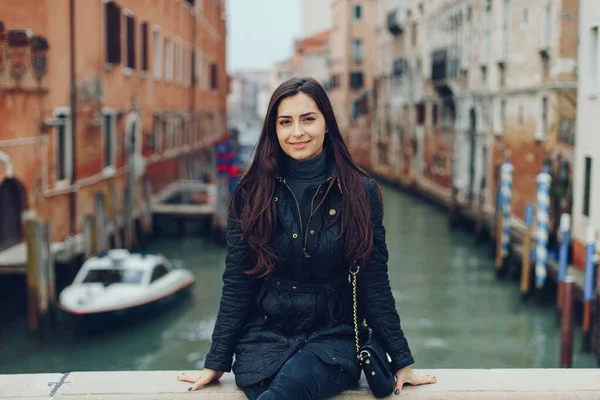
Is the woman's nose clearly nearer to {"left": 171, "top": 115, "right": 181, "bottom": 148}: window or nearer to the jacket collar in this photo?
the jacket collar

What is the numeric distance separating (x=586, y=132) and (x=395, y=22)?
17.4 m

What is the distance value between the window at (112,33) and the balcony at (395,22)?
14.7 meters

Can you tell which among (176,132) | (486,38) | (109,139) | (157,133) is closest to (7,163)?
(109,139)

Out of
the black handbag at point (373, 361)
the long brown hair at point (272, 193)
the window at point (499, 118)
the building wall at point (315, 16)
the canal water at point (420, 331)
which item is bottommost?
the canal water at point (420, 331)

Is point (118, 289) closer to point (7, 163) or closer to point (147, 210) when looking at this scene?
point (7, 163)

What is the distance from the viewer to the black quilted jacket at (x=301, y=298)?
2.23 meters

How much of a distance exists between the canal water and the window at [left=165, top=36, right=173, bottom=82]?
5.95 metres

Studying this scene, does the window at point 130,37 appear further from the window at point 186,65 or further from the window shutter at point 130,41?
the window at point 186,65

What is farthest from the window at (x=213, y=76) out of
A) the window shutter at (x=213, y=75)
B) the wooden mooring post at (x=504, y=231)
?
the wooden mooring post at (x=504, y=231)

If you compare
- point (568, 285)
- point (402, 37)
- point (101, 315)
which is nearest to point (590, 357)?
point (568, 285)

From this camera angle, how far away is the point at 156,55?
59.1 ft

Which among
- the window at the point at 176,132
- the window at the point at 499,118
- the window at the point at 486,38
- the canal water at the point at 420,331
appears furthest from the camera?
the window at the point at 176,132

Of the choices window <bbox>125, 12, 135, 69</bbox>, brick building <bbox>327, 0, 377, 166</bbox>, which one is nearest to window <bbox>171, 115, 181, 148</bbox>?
window <bbox>125, 12, 135, 69</bbox>

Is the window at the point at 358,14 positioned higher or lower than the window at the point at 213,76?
higher
